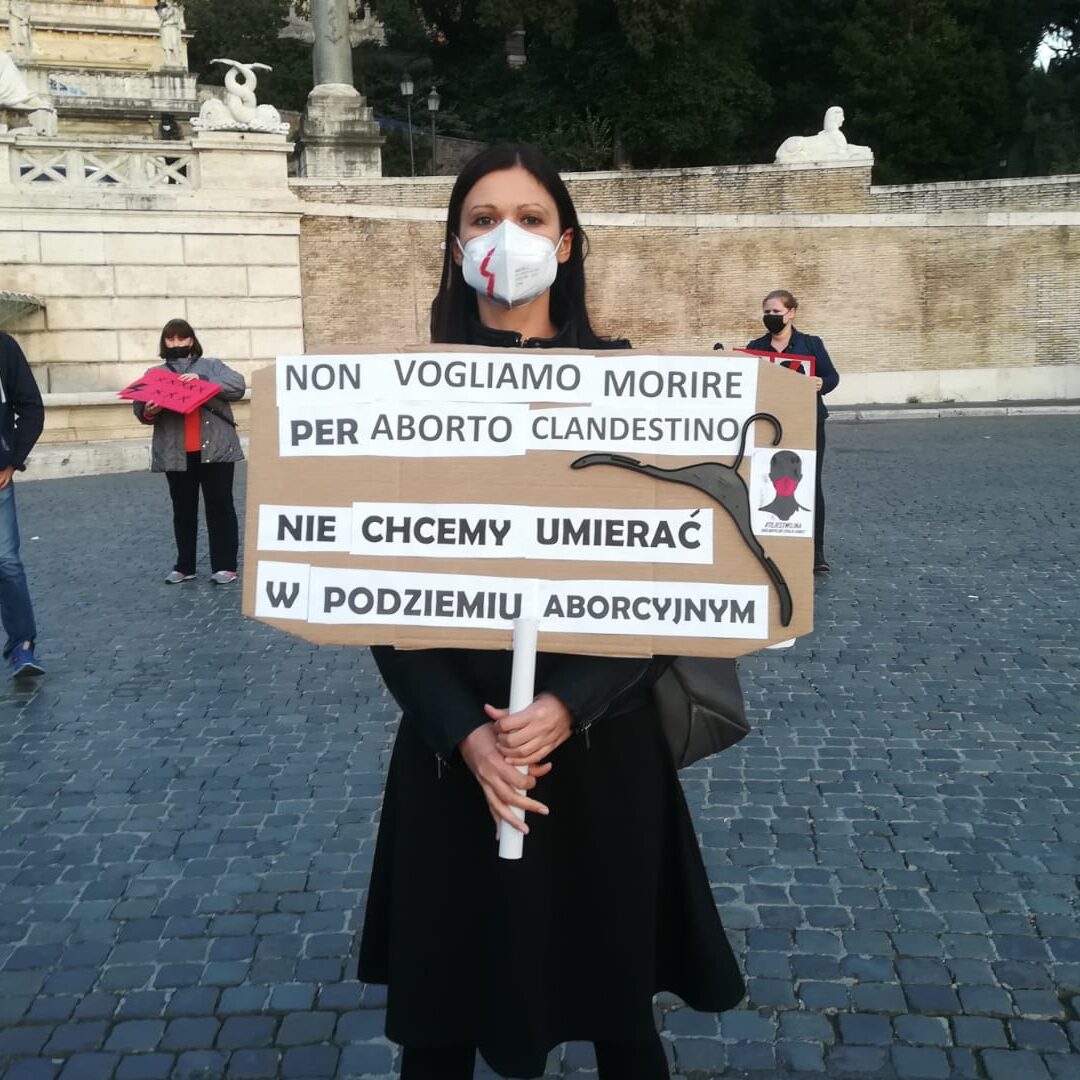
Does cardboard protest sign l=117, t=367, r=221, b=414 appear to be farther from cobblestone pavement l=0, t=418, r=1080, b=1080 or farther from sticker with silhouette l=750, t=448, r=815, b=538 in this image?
sticker with silhouette l=750, t=448, r=815, b=538

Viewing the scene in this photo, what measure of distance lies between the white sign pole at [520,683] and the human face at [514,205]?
0.70 meters

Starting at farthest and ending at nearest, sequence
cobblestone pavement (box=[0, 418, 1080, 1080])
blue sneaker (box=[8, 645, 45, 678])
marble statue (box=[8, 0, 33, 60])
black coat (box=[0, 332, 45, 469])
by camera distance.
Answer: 1. marble statue (box=[8, 0, 33, 60])
2. blue sneaker (box=[8, 645, 45, 678])
3. black coat (box=[0, 332, 45, 469])
4. cobblestone pavement (box=[0, 418, 1080, 1080])

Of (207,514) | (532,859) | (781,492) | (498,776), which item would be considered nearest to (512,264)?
(781,492)

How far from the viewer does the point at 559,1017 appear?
2127 mm

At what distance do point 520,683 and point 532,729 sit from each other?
7cm

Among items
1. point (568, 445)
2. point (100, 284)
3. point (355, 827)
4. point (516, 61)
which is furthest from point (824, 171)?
point (568, 445)

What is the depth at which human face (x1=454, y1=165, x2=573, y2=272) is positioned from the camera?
225 centimetres

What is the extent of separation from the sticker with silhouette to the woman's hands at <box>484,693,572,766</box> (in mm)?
431

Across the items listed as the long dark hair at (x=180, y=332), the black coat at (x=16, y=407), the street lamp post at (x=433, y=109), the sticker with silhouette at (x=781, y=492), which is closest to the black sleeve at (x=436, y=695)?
the sticker with silhouette at (x=781, y=492)

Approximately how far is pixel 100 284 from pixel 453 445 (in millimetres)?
18024

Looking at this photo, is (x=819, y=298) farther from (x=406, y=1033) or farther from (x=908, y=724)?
(x=406, y=1033)

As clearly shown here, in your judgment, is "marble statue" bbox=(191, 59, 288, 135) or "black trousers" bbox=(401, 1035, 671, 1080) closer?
"black trousers" bbox=(401, 1035, 671, 1080)

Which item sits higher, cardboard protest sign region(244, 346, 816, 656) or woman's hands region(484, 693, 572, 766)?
cardboard protest sign region(244, 346, 816, 656)

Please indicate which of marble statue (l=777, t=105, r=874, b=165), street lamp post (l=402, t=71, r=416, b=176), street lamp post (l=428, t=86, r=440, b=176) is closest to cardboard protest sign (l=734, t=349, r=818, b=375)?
marble statue (l=777, t=105, r=874, b=165)
